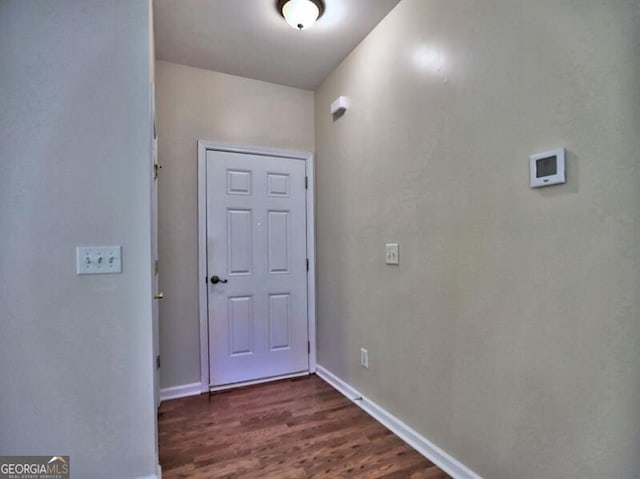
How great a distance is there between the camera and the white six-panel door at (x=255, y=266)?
2.76m

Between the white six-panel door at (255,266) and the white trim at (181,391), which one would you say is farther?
the white six-panel door at (255,266)

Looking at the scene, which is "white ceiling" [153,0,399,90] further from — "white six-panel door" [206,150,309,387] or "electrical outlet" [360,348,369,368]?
"electrical outlet" [360,348,369,368]

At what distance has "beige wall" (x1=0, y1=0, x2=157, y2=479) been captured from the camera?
4.50 feet

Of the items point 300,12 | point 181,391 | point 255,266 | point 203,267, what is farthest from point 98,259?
point 300,12

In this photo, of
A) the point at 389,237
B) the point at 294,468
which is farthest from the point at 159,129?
the point at 294,468

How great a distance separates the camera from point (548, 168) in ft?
4.12

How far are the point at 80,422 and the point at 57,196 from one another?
98 cm

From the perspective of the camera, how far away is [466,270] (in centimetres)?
161

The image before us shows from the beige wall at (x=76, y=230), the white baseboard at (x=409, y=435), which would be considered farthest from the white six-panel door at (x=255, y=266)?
the beige wall at (x=76, y=230)

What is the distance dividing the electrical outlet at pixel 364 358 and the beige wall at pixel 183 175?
132 cm

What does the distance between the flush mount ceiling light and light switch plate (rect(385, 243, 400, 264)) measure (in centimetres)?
147

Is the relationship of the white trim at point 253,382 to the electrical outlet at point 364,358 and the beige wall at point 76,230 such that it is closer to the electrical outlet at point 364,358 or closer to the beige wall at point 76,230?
the electrical outlet at point 364,358

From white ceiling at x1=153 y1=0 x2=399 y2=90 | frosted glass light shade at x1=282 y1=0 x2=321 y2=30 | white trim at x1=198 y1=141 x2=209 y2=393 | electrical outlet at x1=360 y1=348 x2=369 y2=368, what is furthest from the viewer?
white trim at x1=198 y1=141 x2=209 y2=393

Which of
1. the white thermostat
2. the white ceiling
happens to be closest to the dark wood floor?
the white thermostat
